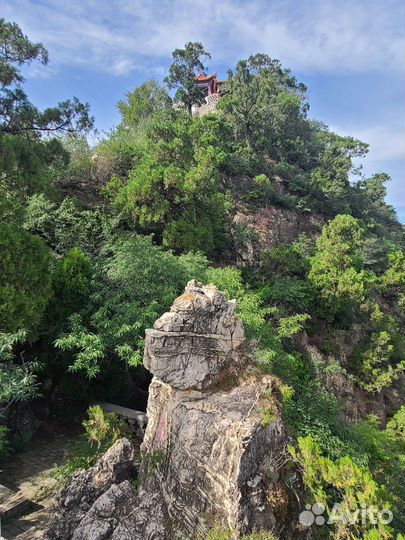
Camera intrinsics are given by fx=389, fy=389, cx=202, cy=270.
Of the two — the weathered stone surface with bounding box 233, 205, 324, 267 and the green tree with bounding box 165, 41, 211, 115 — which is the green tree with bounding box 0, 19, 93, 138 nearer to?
the weathered stone surface with bounding box 233, 205, 324, 267

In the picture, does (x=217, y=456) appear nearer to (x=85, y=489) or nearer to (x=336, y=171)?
(x=85, y=489)

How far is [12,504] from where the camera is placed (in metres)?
5.30

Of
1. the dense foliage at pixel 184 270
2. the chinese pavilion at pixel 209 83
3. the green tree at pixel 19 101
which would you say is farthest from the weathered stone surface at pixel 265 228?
the chinese pavilion at pixel 209 83

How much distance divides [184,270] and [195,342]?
3.67 metres

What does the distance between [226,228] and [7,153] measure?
9.57 meters

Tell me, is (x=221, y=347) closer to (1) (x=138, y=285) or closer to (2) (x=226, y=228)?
(1) (x=138, y=285)

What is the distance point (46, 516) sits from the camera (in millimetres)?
5238

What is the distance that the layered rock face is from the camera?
411 centimetres

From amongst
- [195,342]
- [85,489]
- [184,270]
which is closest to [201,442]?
[195,342]

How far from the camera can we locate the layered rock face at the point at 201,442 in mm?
4109

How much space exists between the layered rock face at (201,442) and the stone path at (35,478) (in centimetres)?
136

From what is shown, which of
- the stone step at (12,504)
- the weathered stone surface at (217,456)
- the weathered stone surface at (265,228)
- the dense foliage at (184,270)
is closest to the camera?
the weathered stone surface at (217,456)

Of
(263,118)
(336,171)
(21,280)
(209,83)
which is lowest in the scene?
(21,280)

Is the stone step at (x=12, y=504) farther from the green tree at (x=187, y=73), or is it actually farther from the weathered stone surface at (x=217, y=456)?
the green tree at (x=187, y=73)
